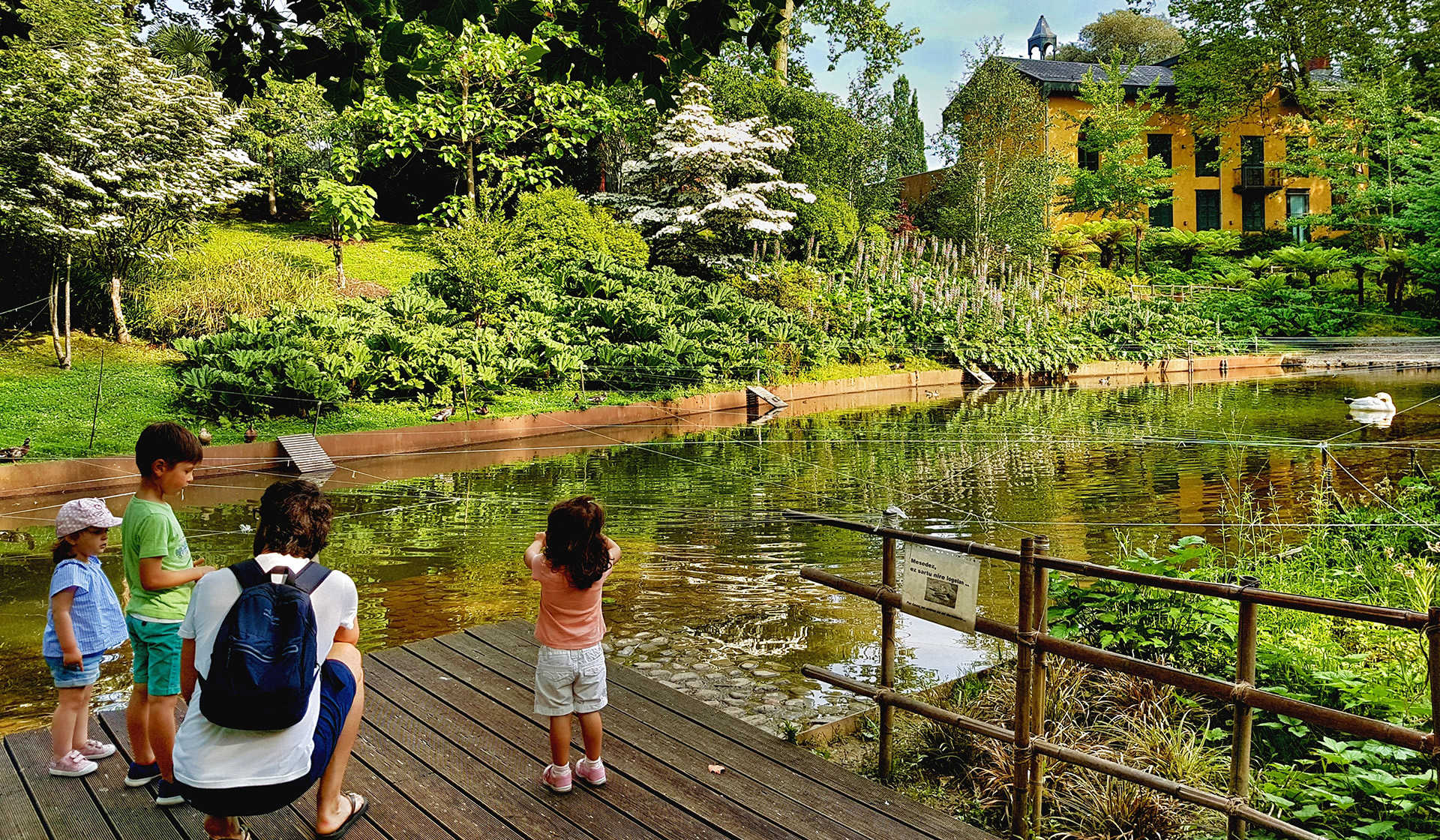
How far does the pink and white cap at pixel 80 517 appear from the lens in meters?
3.33

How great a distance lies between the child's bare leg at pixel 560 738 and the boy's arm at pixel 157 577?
121cm

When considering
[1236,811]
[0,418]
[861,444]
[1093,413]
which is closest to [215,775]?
[1236,811]

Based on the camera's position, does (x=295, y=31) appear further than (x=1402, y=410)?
No

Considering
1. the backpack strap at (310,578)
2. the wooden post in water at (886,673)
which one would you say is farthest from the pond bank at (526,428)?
the wooden post in water at (886,673)

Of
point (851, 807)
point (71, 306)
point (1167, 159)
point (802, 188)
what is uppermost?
point (1167, 159)

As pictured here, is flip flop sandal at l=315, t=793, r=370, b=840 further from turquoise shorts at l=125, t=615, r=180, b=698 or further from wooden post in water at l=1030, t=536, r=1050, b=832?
wooden post in water at l=1030, t=536, r=1050, b=832

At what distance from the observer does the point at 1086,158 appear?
38.1 meters

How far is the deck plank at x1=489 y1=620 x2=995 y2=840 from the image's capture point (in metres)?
3.23

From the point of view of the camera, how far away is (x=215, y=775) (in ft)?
8.12

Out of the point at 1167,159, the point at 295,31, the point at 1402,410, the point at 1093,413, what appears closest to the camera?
the point at 295,31

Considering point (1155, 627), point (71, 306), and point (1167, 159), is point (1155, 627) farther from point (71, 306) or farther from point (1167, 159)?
point (1167, 159)

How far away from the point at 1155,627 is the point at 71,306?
1724cm

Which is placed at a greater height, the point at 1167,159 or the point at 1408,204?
the point at 1167,159

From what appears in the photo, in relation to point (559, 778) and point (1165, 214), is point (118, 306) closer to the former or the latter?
point (559, 778)
